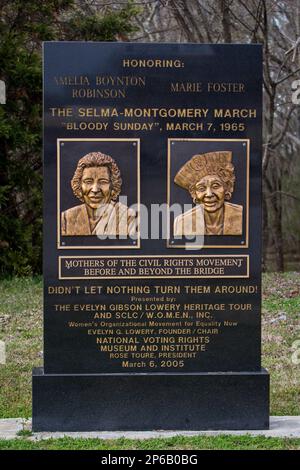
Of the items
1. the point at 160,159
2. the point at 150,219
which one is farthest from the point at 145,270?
the point at 160,159

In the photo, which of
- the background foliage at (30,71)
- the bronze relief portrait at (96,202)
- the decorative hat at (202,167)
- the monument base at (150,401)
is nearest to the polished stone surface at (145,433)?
the monument base at (150,401)

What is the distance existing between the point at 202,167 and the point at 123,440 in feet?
7.37

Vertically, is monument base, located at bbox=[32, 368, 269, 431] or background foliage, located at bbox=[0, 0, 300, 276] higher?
background foliage, located at bbox=[0, 0, 300, 276]

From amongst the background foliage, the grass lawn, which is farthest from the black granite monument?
the background foliage

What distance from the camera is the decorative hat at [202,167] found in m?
6.68

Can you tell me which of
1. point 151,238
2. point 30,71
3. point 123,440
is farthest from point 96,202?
point 30,71

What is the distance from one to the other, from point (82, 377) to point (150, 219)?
1.39m

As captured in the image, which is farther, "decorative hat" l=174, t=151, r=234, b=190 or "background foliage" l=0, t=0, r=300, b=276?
"background foliage" l=0, t=0, r=300, b=276

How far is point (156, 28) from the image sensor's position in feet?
73.3

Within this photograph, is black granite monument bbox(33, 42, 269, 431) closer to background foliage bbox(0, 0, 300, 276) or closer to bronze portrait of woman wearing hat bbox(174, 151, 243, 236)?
bronze portrait of woman wearing hat bbox(174, 151, 243, 236)

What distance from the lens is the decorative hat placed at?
6.68 meters

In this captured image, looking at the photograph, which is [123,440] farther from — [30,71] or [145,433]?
[30,71]
